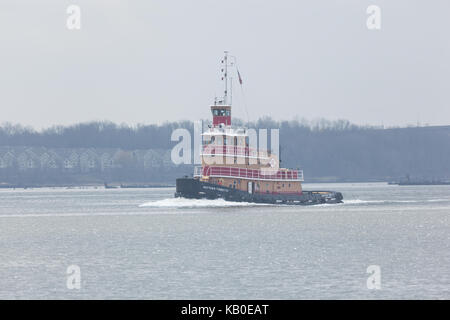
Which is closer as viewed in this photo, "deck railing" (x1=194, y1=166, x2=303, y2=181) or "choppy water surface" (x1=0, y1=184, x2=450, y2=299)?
"choppy water surface" (x1=0, y1=184, x2=450, y2=299)

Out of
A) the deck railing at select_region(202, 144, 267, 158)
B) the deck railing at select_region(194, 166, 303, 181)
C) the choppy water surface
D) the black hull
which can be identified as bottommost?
the choppy water surface

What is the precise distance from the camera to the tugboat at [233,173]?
9000 centimetres

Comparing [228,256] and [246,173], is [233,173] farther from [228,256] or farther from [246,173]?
[228,256]

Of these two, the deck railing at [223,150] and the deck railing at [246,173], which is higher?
the deck railing at [223,150]

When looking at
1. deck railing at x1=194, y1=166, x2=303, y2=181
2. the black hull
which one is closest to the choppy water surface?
the black hull

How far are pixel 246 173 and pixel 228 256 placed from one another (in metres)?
41.0

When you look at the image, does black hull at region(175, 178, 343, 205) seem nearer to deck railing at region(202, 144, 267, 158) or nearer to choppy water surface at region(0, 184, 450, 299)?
choppy water surface at region(0, 184, 450, 299)

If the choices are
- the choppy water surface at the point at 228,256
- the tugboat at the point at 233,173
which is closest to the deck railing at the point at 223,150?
the tugboat at the point at 233,173

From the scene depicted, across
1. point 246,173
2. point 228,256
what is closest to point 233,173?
point 246,173

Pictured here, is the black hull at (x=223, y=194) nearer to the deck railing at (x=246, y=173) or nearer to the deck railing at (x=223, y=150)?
the deck railing at (x=246, y=173)

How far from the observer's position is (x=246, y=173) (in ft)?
299

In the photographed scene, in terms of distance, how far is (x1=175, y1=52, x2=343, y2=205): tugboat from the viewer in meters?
90.0
